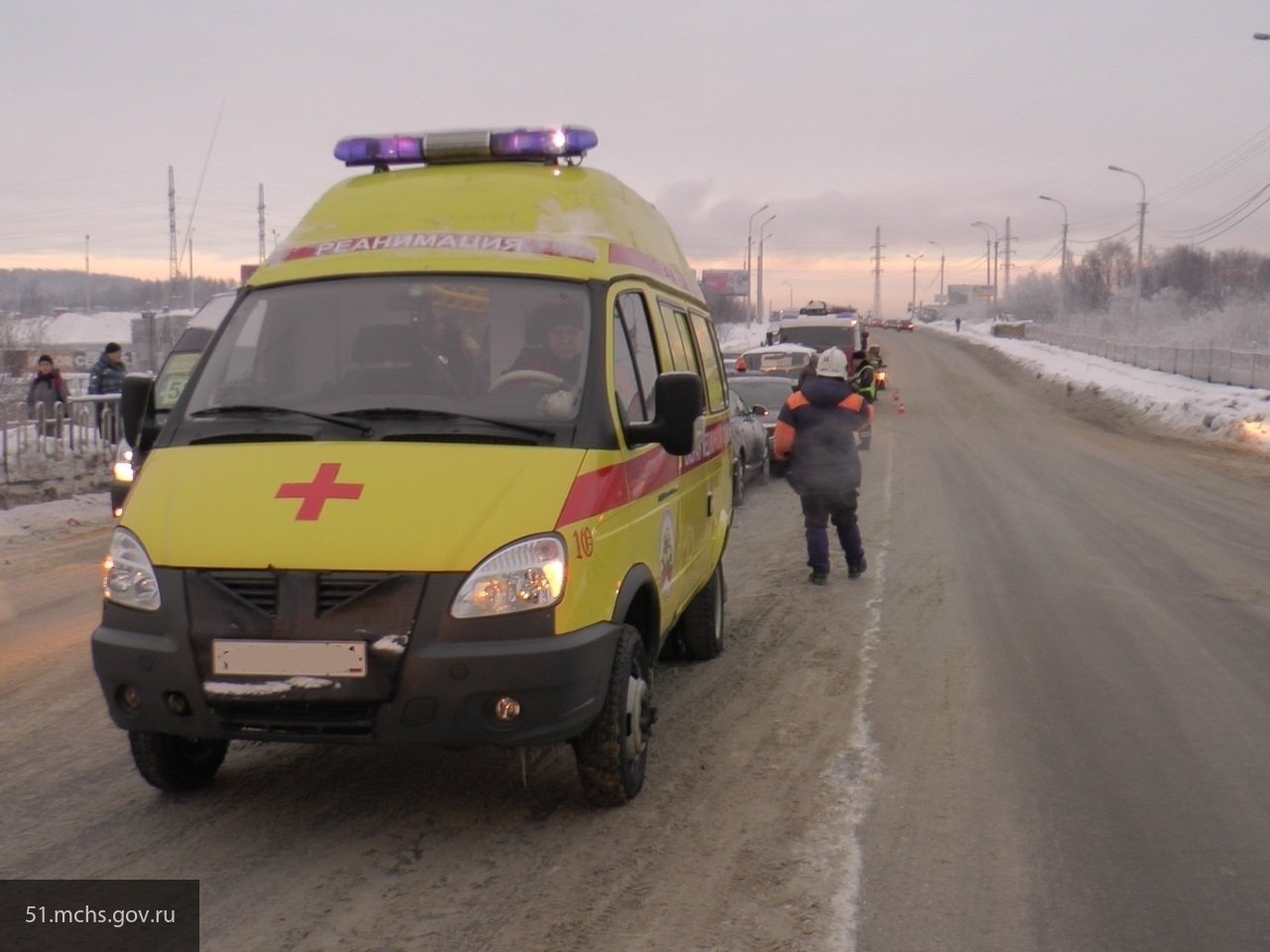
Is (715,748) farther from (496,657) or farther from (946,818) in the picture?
(496,657)

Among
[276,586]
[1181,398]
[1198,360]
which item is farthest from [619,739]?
[1198,360]

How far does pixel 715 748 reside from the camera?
568cm

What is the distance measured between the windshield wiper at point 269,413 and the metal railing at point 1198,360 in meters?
30.2

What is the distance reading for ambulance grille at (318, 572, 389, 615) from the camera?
4184 mm

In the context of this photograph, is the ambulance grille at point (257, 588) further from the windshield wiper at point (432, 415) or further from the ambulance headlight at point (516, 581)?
the windshield wiper at point (432, 415)

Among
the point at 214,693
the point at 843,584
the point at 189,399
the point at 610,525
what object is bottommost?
the point at 843,584

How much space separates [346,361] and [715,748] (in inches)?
92.4

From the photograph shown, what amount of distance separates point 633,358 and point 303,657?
2.04m

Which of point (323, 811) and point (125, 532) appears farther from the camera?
point (323, 811)

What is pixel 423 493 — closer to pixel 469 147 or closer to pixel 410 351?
pixel 410 351

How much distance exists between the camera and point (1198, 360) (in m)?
36.2

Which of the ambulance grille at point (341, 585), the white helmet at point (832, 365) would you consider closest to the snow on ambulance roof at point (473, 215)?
the ambulance grille at point (341, 585)

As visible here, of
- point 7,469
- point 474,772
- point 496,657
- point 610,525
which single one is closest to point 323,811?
point 474,772

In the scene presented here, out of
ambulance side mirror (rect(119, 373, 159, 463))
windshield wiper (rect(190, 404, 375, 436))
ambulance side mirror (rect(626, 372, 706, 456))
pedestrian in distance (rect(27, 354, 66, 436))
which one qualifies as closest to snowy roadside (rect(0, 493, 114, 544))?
pedestrian in distance (rect(27, 354, 66, 436))
